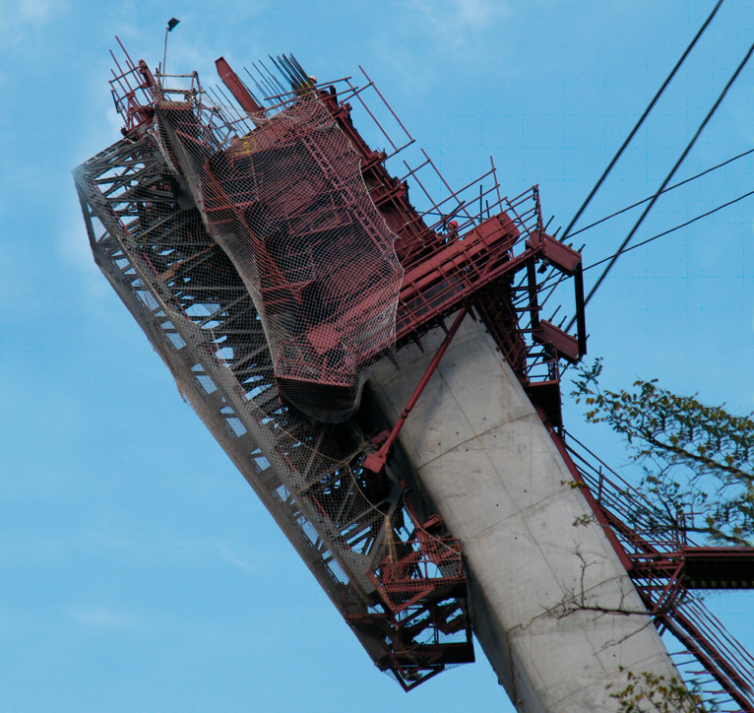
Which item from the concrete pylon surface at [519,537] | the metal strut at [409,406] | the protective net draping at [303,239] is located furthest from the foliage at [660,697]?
the protective net draping at [303,239]

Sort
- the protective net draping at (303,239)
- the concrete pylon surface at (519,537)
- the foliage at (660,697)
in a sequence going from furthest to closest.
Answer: the protective net draping at (303,239)
the concrete pylon surface at (519,537)
the foliage at (660,697)

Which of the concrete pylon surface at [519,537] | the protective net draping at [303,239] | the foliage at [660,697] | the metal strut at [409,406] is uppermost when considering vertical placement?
the protective net draping at [303,239]

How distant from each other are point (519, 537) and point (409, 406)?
4684 millimetres

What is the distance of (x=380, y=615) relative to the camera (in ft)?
130

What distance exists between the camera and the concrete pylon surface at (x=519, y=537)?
3616 centimetres

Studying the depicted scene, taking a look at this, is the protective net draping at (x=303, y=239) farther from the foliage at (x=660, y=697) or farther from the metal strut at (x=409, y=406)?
the foliage at (x=660, y=697)

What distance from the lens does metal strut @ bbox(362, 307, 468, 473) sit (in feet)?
127

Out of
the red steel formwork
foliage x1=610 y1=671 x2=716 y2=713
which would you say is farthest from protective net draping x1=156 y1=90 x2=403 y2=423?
foliage x1=610 y1=671 x2=716 y2=713

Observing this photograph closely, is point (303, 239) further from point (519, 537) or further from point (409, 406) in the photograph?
point (519, 537)

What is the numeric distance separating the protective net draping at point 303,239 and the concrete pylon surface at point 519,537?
2360 mm

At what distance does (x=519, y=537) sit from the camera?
37656mm

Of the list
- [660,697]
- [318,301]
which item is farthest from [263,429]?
[660,697]

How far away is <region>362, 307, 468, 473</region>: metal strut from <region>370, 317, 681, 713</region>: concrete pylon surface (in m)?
0.53

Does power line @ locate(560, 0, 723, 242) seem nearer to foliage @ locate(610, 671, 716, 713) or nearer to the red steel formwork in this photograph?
the red steel formwork
